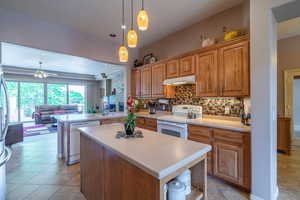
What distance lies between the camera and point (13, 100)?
718cm

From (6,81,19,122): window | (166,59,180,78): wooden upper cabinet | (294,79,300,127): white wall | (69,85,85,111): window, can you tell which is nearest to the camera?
(166,59,180,78): wooden upper cabinet

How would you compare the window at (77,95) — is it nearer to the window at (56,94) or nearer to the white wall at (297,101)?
the window at (56,94)

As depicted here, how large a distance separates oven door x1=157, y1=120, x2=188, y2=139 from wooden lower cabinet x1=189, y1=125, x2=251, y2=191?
325 mm

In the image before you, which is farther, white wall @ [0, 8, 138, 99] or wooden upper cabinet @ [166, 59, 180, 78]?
wooden upper cabinet @ [166, 59, 180, 78]

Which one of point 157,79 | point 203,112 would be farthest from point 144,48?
point 203,112

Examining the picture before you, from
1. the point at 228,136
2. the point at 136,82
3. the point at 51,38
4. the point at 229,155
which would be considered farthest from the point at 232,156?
the point at 51,38

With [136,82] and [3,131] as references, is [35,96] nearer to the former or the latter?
[136,82]

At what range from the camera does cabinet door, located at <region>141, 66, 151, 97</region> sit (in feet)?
13.0

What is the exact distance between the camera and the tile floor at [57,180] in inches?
77.9

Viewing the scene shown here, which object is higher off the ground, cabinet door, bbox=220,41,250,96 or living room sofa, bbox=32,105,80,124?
cabinet door, bbox=220,41,250,96

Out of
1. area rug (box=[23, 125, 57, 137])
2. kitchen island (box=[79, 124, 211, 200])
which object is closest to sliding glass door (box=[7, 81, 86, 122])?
area rug (box=[23, 125, 57, 137])

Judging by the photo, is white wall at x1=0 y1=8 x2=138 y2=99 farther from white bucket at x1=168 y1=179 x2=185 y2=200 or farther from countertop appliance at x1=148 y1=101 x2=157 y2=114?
Answer: white bucket at x1=168 y1=179 x2=185 y2=200

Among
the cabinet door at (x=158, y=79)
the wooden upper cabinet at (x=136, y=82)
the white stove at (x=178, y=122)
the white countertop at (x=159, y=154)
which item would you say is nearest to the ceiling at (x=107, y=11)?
the cabinet door at (x=158, y=79)

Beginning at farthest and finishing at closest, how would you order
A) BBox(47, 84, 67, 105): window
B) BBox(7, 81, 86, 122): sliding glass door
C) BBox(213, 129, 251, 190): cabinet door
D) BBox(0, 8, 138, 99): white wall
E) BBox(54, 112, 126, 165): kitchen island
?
BBox(47, 84, 67, 105): window, BBox(7, 81, 86, 122): sliding glass door, BBox(54, 112, 126, 165): kitchen island, BBox(0, 8, 138, 99): white wall, BBox(213, 129, 251, 190): cabinet door
